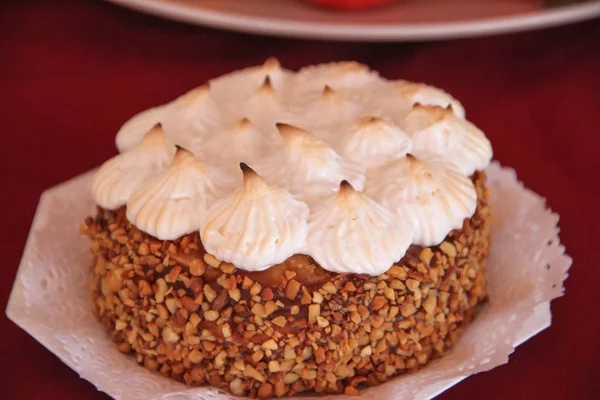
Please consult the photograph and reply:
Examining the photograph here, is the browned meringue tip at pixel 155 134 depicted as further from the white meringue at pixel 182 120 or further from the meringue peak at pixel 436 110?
the meringue peak at pixel 436 110

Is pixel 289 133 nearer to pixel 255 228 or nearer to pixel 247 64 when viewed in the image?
pixel 255 228

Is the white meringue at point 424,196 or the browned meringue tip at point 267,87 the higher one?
the browned meringue tip at point 267,87

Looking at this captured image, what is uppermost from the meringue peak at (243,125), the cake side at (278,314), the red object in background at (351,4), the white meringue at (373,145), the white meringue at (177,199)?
the red object in background at (351,4)

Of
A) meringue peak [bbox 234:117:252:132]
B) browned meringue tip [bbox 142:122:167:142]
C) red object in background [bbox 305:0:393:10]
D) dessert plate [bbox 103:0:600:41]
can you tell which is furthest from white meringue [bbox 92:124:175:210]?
red object in background [bbox 305:0:393:10]

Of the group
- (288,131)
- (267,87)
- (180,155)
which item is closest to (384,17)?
(267,87)

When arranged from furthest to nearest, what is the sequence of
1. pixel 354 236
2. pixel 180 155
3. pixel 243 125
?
pixel 243 125 → pixel 180 155 → pixel 354 236

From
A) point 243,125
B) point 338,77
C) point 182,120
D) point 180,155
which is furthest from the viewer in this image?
point 338,77

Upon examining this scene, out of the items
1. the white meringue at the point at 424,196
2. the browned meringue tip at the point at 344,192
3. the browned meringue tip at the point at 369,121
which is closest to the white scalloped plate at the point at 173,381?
the white meringue at the point at 424,196
